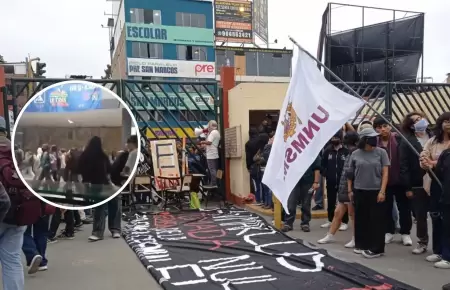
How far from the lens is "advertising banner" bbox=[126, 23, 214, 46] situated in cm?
3744

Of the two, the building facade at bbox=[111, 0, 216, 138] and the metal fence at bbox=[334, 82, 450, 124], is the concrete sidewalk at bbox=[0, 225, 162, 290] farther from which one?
the building facade at bbox=[111, 0, 216, 138]

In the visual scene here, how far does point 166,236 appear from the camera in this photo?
6.43m

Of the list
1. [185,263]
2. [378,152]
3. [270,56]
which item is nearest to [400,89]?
[378,152]

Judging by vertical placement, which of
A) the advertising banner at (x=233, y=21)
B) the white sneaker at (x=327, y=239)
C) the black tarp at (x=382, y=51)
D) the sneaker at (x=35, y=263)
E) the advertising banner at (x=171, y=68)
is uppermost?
the advertising banner at (x=233, y=21)

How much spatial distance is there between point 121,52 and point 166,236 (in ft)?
114

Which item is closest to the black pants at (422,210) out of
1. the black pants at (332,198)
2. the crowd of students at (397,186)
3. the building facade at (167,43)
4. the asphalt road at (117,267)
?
the crowd of students at (397,186)

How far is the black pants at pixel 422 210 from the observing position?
5.23m

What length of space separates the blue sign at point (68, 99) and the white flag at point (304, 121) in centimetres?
219

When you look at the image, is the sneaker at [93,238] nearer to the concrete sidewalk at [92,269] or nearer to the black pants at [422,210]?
the concrete sidewalk at [92,269]

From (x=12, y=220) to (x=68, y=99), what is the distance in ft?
3.46

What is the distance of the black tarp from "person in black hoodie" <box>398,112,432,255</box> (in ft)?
28.3

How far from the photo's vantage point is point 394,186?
18.3 feet

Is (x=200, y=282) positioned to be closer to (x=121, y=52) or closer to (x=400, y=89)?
(x=400, y=89)

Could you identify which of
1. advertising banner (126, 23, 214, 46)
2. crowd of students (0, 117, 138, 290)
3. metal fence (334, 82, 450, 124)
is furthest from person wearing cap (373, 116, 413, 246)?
advertising banner (126, 23, 214, 46)
